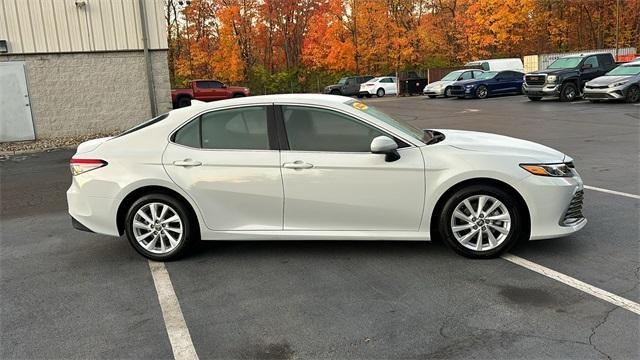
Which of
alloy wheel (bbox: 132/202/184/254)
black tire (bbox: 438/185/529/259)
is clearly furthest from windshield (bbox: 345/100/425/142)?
alloy wheel (bbox: 132/202/184/254)

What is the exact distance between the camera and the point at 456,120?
18.0m

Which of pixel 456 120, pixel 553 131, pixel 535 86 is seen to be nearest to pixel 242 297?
pixel 553 131

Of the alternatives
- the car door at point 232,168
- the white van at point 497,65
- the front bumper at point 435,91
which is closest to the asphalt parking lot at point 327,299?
the car door at point 232,168

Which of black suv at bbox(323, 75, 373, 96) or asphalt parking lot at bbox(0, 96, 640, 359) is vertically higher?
black suv at bbox(323, 75, 373, 96)

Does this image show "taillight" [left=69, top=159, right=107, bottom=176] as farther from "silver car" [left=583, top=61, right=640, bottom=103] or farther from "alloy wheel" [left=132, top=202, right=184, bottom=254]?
"silver car" [left=583, top=61, right=640, bottom=103]

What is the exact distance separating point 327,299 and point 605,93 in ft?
63.7

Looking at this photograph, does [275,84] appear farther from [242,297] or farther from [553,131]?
[242,297]

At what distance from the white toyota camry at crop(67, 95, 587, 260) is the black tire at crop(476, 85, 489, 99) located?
24.5 metres

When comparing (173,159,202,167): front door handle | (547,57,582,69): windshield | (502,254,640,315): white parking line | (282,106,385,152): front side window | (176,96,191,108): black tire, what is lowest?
(502,254,640,315): white parking line

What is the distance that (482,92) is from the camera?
1123 inches

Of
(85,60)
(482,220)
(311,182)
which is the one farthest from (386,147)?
(85,60)

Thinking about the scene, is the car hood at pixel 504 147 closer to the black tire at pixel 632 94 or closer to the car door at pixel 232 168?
the car door at pixel 232 168

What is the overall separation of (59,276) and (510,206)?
156 inches

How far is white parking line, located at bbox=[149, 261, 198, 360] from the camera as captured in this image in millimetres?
3373
